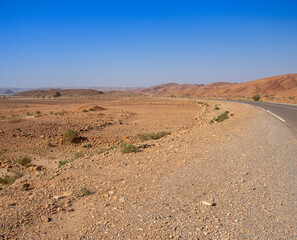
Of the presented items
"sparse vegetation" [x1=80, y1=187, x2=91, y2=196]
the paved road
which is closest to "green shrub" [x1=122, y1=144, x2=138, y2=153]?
"sparse vegetation" [x1=80, y1=187, x2=91, y2=196]

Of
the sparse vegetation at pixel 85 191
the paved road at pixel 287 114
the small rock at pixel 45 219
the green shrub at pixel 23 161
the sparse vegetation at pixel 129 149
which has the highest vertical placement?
the paved road at pixel 287 114

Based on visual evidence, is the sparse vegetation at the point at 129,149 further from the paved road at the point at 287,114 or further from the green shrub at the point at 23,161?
the paved road at the point at 287,114

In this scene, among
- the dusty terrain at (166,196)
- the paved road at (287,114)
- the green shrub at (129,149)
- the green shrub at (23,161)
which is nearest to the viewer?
the dusty terrain at (166,196)

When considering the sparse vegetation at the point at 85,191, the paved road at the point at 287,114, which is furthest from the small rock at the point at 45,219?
the paved road at the point at 287,114

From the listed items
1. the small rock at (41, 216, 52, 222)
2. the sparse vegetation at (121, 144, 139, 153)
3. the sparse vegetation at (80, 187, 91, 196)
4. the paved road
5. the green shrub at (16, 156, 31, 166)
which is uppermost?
the paved road

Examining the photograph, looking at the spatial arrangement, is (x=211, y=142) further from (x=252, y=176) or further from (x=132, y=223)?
(x=132, y=223)

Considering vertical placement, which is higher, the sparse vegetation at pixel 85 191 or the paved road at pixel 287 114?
the paved road at pixel 287 114

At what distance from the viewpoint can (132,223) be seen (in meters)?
3.95

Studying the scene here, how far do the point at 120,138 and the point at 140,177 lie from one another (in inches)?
413

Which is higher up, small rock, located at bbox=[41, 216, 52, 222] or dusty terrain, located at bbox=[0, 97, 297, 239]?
dusty terrain, located at bbox=[0, 97, 297, 239]

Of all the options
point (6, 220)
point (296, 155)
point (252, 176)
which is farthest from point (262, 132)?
point (6, 220)

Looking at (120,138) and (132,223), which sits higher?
(132,223)

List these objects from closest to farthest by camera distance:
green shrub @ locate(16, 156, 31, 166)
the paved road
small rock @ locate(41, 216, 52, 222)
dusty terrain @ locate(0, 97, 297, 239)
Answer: dusty terrain @ locate(0, 97, 297, 239) < small rock @ locate(41, 216, 52, 222) < green shrub @ locate(16, 156, 31, 166) < the paved road

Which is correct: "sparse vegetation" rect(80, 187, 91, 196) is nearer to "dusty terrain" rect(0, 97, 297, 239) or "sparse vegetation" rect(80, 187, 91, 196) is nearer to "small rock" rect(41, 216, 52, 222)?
"dusty terrain" rect(0, 97, 297, 239)
